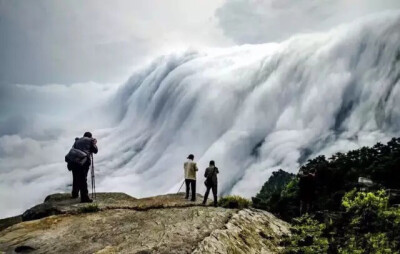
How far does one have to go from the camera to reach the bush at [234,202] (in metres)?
15.4

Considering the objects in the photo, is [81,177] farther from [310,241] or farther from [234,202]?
[310,241]

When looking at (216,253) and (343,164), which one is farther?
(343,164)

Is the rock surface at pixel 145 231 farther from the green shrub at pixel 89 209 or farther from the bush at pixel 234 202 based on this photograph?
the bush at pixel 234 202

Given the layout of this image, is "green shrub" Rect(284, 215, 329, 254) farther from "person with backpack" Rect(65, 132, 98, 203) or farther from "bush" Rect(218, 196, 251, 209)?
"person with backpack" Rect(65, 132, 98, 203)

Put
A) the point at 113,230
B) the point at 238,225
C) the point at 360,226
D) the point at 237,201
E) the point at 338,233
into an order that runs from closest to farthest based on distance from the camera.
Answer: the point at 360,226, the point at 338,233, the point at 113,230, the point at 238,225, the point at 237,201

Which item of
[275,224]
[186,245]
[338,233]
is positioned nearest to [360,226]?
[338,233]

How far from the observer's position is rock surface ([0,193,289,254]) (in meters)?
9.99

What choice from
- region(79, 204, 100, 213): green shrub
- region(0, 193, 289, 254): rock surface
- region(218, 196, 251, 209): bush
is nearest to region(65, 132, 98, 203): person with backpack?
region(0, 193, 289, 254): rock surface

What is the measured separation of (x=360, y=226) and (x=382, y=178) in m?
23.9

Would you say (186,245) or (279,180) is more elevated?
(279,180)

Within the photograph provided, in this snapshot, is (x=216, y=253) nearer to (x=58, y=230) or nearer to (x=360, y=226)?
(x=360, y=226)

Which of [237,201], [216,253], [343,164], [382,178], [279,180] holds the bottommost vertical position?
[216,253]

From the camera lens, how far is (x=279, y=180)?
106 meters

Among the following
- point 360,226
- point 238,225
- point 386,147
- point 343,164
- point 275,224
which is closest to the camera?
point 360,226
